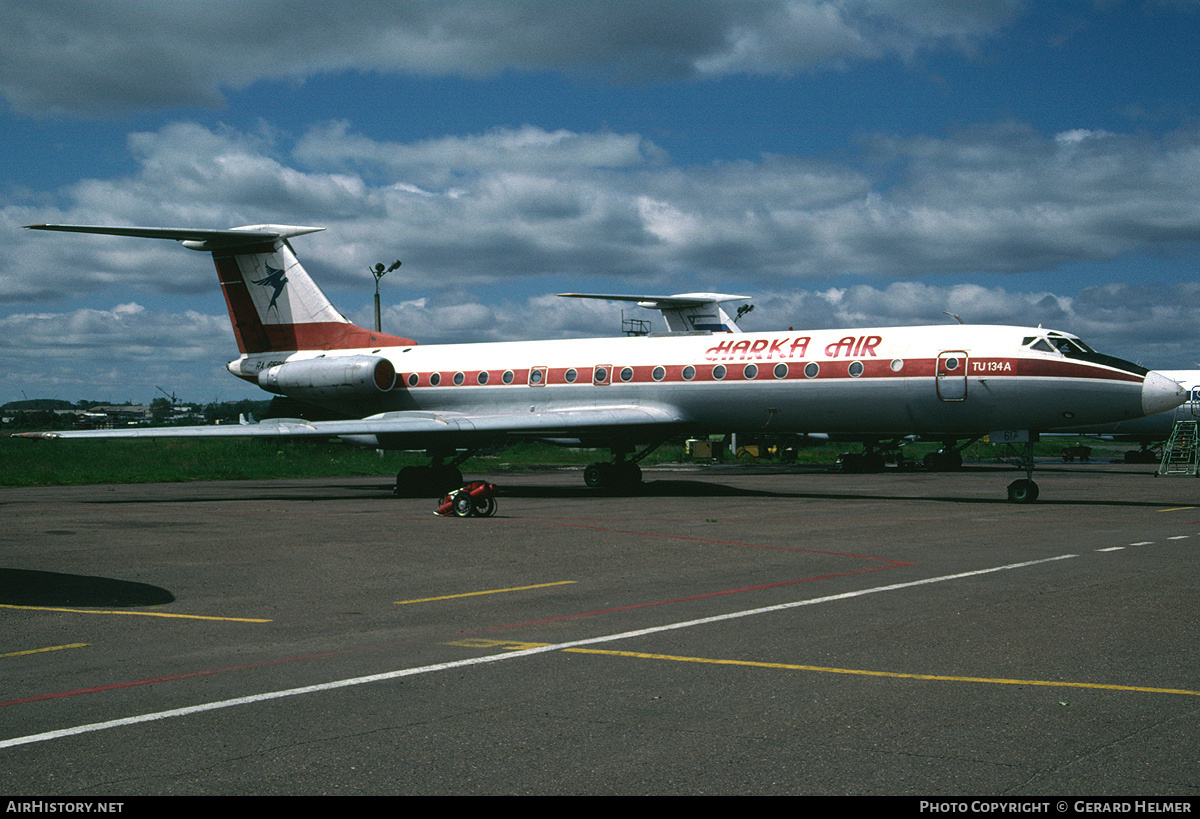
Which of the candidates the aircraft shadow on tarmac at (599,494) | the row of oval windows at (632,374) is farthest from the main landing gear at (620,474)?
the row of oval windows at (632,374)

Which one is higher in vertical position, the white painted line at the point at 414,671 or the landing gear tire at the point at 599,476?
the landing gear tire at the point at 599,476

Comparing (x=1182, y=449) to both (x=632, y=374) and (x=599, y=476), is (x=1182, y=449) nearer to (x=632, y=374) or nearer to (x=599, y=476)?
(x=599, y=476)

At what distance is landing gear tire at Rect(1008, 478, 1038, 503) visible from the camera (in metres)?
21.0

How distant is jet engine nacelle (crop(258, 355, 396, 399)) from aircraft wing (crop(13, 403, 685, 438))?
8.00 ft

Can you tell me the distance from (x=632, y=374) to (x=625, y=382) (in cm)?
28

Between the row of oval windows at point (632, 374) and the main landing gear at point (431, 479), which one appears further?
the main landing gear at point (431, 479)

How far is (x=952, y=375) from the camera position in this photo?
2119cm

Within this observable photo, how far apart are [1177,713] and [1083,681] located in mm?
738

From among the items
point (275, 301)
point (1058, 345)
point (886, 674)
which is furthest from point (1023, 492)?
point (275, 301)

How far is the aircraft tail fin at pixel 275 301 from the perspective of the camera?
28.7 meters

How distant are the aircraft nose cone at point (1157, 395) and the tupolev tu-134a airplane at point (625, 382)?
3 cm

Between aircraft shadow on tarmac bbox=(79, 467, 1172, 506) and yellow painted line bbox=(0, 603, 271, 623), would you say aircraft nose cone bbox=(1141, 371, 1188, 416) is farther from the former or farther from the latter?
yellow painted line bbox=(0, 603, 271, 623)

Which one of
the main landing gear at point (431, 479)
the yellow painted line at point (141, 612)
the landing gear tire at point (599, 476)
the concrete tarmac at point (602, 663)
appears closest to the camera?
the concrete tarmac at point (602, 663)

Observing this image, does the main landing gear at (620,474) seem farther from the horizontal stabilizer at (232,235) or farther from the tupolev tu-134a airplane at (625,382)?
the horizontal stabilizer at (232,235)
